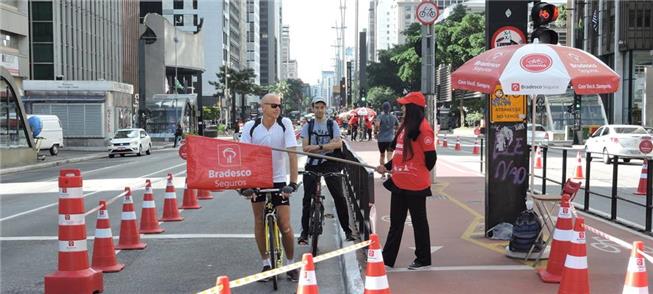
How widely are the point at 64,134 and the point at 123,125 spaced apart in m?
5.21

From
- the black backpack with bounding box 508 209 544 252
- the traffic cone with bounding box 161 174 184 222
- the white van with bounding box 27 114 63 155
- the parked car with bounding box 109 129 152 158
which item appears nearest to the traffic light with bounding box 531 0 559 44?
the black backpack with bounding box 508 209 544 252

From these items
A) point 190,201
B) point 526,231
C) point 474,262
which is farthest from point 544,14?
point 190,201

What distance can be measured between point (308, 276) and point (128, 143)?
1218 inches

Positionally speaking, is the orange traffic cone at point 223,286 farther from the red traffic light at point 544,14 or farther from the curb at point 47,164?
the curb at point 47,164

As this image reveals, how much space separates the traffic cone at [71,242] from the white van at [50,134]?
2876cm

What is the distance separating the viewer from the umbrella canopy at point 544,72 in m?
6.68

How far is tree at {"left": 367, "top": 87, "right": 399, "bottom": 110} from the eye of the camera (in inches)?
3981

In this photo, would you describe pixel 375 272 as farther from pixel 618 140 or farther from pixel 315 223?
pixel 618 140

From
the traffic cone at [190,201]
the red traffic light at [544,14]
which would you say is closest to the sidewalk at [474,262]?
the red traffic light at [544,14]

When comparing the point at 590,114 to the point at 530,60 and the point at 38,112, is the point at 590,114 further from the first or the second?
the point at 530,60

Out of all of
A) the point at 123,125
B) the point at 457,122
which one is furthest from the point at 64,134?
the point at 457,122

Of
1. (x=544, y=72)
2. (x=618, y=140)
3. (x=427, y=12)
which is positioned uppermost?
(x=427, y=12)

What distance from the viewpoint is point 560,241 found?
6.23m

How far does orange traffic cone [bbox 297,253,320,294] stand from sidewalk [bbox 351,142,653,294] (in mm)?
2188
